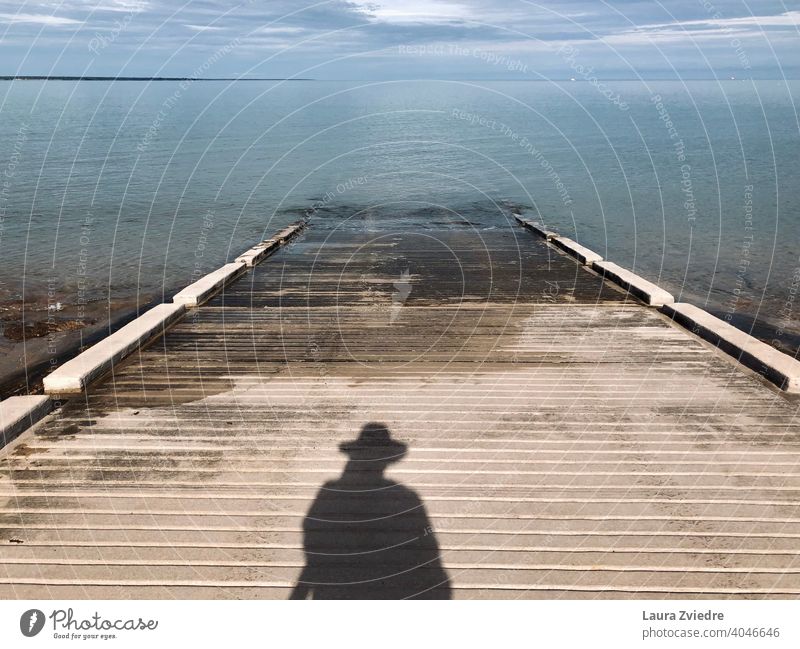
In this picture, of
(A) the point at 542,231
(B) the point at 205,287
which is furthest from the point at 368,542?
(A) the point at 542,231

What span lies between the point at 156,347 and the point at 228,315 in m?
2.16

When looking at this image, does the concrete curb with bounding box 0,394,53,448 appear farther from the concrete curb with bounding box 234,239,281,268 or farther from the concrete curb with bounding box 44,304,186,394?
the concrete curb with bounding box 234,239,281,268

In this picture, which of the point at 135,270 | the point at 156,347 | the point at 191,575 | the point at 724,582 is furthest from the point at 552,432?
the point at 135,270

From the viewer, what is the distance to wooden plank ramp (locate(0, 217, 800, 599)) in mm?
5301

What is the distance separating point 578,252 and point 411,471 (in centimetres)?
1226

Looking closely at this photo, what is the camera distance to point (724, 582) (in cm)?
518

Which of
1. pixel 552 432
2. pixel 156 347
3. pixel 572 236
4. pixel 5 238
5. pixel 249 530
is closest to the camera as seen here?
pixel 249 530

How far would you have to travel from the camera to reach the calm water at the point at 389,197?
2341cm

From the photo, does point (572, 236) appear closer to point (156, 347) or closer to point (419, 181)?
point (419, 181)

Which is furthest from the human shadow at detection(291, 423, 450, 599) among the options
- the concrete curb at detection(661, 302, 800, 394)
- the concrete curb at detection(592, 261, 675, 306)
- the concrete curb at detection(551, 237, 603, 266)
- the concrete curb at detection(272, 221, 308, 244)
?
the concrete curb at detection(272, 221, 308, 244)

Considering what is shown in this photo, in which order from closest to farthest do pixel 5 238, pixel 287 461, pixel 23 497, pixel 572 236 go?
pixel 23 497 < pixel 287 461 < pixel 5 238 < pixel 572 236

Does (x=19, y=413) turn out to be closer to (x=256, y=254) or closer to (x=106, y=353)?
(x=106, y=353)

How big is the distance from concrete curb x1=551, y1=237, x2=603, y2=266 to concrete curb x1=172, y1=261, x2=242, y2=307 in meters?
8.87

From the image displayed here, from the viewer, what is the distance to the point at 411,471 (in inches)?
265
